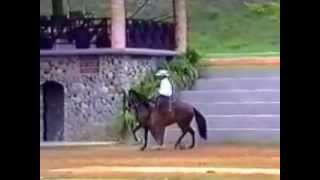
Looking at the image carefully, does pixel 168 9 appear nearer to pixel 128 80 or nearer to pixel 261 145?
pixel 128 80

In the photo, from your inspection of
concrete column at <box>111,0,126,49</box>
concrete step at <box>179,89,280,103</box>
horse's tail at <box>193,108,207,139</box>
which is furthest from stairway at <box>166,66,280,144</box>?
concrete column at <box>111,0,126,49</box>

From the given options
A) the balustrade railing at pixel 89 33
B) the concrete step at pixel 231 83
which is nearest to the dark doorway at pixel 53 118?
the balustrade railing at pixel 89 33

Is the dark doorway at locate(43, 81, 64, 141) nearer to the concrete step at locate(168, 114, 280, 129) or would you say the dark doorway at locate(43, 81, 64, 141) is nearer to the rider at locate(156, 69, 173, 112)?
the concrete step at locate(168, 114, 280, 129)

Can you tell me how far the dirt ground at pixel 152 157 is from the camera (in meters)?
7.57

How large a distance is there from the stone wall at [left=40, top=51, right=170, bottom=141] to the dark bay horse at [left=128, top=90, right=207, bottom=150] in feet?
2.44

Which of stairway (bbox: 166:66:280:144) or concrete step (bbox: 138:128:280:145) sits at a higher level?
stairway (bbox: 166:66:280:144)

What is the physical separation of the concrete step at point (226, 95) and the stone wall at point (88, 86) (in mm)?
647

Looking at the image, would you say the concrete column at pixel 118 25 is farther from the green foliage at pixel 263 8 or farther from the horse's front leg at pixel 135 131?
the green foliage at pixel 263 8

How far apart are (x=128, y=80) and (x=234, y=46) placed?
2991mm

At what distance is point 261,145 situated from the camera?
30.8 ft

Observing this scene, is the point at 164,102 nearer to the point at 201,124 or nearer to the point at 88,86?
the point at 201,124

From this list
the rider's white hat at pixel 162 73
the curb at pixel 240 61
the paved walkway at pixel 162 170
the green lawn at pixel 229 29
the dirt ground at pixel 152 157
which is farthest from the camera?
the green lawn at pixel 229 29

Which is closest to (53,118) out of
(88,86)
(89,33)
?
(88,86)

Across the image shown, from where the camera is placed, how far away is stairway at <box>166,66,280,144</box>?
381 inches
